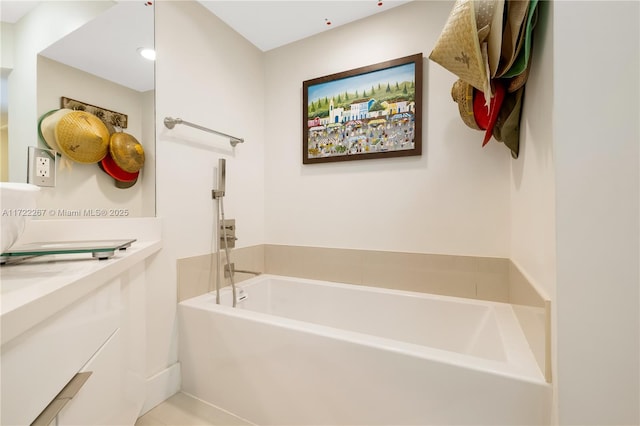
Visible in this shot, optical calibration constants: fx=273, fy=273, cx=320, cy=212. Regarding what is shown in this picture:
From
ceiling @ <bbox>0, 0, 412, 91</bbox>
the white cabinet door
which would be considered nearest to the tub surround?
the white cabinet door

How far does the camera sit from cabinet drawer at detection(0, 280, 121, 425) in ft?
1.43

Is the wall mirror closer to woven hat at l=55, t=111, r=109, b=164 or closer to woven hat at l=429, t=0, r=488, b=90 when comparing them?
woven hat at l=55, t=111, r=109, b=164

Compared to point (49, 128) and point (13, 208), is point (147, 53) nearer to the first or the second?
point (49, 128)

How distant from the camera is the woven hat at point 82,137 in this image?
1.18 m

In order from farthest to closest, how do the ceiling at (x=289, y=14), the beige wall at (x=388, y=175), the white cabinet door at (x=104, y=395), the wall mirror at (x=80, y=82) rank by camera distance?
the ceiling at (x=289, y=14)
the beige wall at (x=388, y=175)
the wall mirror at (x=80, y=82)
the white cabinet door at (x=104, y=395)

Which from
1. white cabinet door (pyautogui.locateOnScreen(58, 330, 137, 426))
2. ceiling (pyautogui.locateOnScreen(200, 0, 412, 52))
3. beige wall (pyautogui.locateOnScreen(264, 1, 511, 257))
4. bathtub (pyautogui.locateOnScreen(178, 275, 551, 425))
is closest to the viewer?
white cabinet door (pyautogui.locateOnScreen(58, 330, 137, 426))

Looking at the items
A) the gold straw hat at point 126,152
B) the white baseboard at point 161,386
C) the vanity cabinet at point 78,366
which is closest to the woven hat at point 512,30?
the vanity cabinet at point 78,366

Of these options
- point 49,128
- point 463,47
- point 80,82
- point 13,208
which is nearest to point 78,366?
point 13,208

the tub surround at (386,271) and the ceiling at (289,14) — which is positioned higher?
the ceiling at (289,14)

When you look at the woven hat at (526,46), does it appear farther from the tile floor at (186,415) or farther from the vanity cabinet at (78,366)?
the tile floor at (186,415)

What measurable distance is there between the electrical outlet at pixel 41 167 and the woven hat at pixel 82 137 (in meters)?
0.07

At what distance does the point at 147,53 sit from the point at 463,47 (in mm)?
1538

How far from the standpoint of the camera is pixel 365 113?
6.16ft

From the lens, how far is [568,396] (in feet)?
2.42
